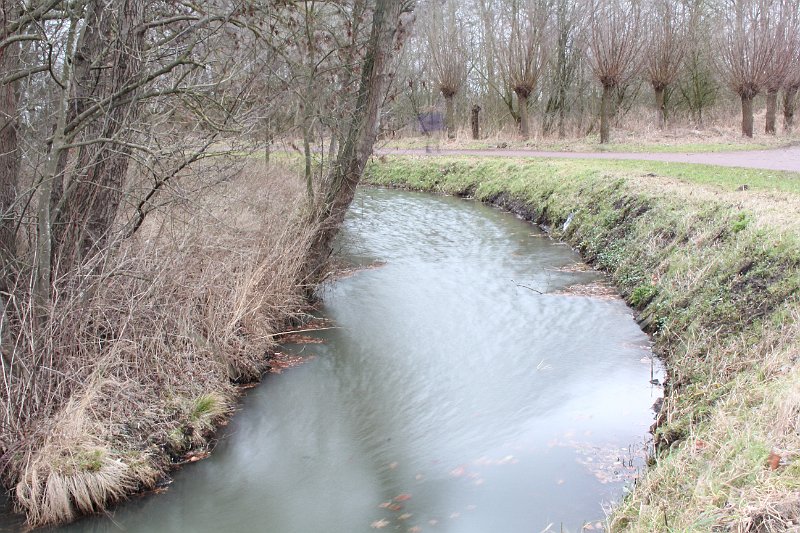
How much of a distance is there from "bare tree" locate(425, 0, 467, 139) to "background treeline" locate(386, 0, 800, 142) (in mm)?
42

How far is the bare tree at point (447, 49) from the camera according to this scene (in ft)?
94.2

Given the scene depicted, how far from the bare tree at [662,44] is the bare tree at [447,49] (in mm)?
7519

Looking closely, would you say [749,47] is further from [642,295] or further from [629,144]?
[642,295]

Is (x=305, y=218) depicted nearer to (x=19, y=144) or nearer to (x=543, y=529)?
(x=19, y=144)

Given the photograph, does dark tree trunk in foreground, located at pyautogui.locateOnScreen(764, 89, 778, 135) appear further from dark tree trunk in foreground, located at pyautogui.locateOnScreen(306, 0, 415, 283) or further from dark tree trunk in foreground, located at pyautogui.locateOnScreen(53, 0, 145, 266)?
dark tree trunk in foreground, located at pyautogui.locateOnScreen(53, 0, 145, 266)

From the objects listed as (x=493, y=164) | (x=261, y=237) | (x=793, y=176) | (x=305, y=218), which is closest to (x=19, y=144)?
(x=261, y=237)

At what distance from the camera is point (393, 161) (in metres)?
25.6

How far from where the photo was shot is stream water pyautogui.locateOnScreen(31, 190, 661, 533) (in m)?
5.32

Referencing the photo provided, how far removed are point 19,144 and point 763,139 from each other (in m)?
22.4

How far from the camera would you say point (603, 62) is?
22.5 m

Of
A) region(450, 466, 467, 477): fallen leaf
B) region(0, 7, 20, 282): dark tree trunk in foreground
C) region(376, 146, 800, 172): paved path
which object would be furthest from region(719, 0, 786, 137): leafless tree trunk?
region(0, 7, 20, 282): dark tree trunk in foreground

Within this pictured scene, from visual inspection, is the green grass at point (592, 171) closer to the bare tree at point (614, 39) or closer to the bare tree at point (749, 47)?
the bare tree at point (614, 39)

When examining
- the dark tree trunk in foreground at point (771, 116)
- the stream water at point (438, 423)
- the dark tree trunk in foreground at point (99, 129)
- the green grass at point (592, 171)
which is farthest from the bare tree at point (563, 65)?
the dark tree trunk in foreground at point (99, 129)

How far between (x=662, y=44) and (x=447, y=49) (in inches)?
332
